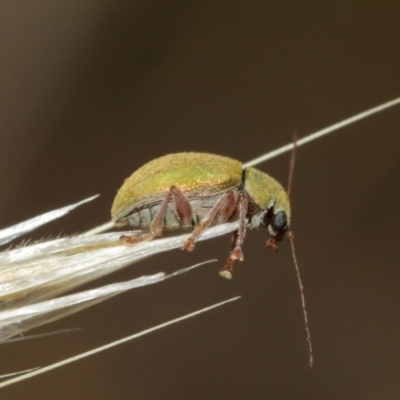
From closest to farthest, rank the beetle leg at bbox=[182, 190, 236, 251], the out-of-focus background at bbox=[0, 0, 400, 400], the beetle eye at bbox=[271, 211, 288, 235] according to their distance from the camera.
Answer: the beetle leg at bbox=[182, 190, 236, 251]
the beetle eye at bbox=[271, 211, 288, 235]
the out-of-focus background at bbox=[0, 0, 400, 400]

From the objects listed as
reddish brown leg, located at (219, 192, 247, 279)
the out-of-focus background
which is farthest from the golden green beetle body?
the out-of-focus background

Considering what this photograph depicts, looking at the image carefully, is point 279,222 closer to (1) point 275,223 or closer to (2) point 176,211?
(1) point 275,223

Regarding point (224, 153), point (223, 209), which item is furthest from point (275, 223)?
point (224, 153)

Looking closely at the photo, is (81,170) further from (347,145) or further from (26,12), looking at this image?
(347,145)

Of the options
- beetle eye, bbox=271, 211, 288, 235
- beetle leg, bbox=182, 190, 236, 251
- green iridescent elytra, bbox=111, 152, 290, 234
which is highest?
green iridescent elytra, bbox=111, 152, 290, 234

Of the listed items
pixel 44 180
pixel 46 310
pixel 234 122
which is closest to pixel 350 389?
pixel 234 122

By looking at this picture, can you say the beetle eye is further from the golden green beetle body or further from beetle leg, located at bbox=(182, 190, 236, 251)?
beetle leg, located at bbox=(182, 190, 236, 251)

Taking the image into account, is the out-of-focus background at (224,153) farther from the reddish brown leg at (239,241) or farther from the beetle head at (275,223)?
the reddish brown leg at (239,241)
